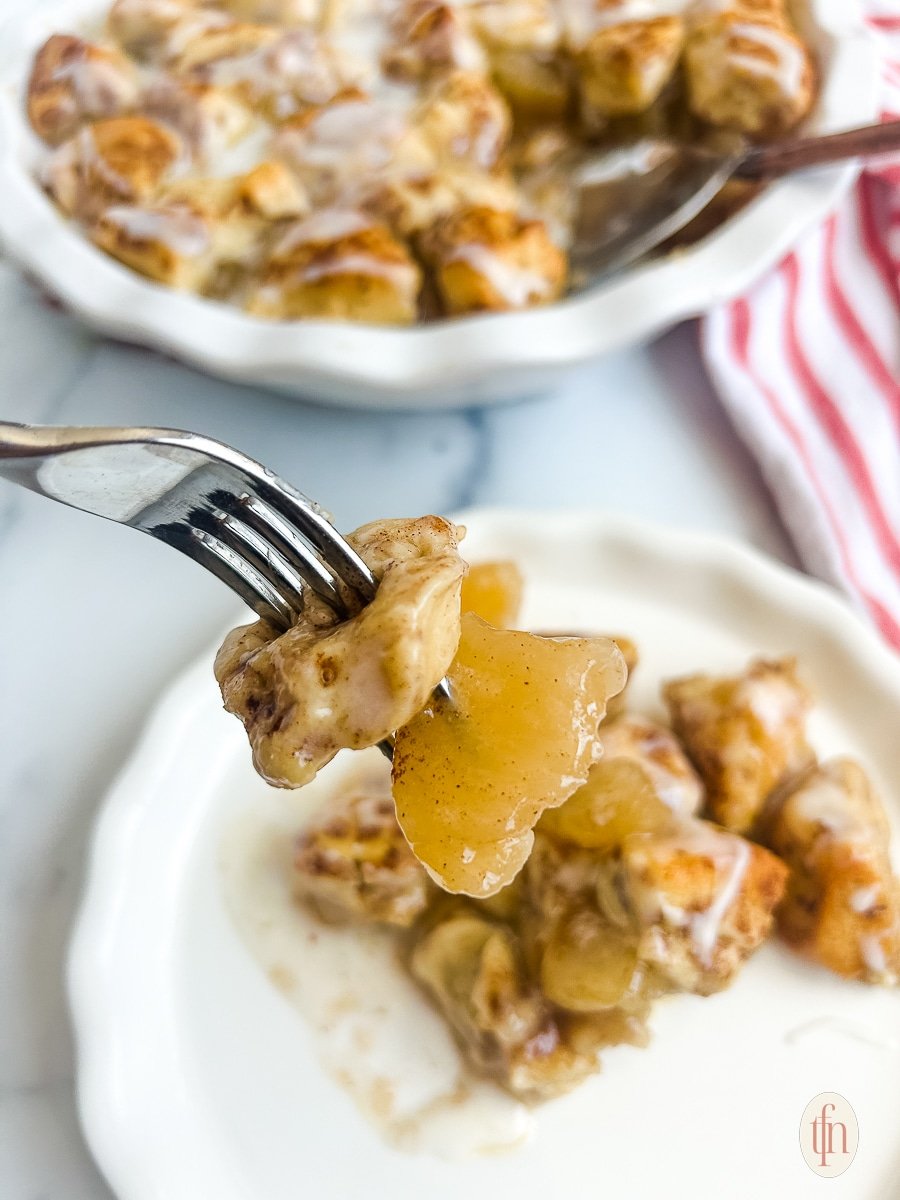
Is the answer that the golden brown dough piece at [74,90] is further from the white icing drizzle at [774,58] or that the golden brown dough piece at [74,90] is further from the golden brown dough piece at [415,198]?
the white icing drizzle at [774,58]

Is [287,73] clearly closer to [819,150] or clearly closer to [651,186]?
[651,186]

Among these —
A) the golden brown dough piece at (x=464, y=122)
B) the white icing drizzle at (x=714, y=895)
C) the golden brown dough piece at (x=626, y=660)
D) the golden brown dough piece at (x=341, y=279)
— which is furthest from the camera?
the golden brown dough piece at (x=464, y=122)

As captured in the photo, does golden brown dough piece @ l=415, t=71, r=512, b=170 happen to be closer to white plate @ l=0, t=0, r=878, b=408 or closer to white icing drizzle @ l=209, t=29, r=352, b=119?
white icing drizzle @ l=209, t=29, r=352, b=119

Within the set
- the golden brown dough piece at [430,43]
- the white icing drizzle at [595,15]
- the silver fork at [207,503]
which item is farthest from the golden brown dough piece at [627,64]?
the silver fork at [207,503]

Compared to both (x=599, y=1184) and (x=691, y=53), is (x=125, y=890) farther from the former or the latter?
(x=691, y=53)

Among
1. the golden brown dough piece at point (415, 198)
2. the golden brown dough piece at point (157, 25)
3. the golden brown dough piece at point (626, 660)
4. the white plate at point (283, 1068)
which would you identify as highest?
the golden brown dough piece at point (157, 25)

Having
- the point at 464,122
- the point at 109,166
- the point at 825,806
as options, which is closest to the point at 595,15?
the point at 464,122

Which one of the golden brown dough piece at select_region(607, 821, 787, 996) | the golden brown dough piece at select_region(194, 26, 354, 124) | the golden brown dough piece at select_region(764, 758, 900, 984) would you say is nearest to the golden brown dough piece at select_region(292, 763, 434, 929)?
the golden brown dough piece at select_region(607, 821, 787, 996)
